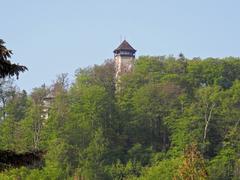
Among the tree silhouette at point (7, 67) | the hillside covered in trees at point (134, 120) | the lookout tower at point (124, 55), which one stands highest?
the lookout tower at point (124, 55)

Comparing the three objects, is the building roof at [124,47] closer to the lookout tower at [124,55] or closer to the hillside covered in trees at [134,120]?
the lookout tower at [124,55]

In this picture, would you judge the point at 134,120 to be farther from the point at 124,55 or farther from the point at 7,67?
the point at 7,67

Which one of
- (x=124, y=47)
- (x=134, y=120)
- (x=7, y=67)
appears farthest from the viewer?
(x=124, y=47)

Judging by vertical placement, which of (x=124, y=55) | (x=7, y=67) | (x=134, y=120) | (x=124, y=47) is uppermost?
(x=124, y=47)

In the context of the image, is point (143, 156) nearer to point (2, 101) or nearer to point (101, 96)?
point (101, 96)

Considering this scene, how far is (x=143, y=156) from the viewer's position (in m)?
55.8

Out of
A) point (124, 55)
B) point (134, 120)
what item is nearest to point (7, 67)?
point (134, 120)

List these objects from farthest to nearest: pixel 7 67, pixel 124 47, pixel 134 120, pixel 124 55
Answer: pixel 124 47 < pixel 124 55 < pixel 134 120 < pixel 7 67

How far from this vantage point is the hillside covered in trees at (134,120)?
173 ft

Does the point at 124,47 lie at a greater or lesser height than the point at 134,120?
greater

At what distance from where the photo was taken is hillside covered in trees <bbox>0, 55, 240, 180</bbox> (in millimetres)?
52625

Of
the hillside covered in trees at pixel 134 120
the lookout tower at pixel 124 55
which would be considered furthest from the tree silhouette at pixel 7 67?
the lookout tower at pixel 124 55

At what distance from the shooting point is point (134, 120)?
197 ft

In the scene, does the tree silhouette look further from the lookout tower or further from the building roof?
the building roof
